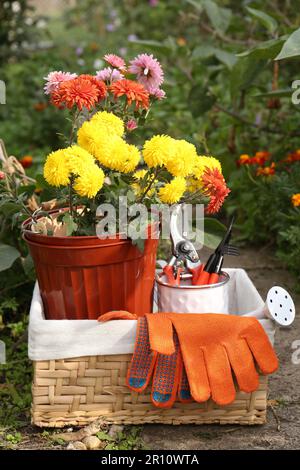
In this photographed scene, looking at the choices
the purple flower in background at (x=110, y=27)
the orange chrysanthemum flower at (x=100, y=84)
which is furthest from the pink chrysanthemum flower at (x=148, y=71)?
the purple flower in background at (x=110, y=27)

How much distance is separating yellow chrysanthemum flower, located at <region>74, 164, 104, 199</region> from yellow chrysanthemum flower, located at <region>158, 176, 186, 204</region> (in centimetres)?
16

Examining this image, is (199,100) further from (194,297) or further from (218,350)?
(218,350)

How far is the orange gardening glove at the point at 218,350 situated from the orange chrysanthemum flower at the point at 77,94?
1.73 ft

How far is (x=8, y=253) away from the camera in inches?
83.4

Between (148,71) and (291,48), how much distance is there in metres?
0.40

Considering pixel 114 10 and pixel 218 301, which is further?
pixel 114 10

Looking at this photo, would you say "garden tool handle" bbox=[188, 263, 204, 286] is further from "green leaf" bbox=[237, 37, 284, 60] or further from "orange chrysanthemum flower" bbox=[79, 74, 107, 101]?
"green leaf" bbox=[237, 37, 284, 60]

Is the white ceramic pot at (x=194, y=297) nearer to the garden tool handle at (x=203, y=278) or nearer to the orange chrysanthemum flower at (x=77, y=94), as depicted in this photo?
the garden tool handle at (x=203, y=278)

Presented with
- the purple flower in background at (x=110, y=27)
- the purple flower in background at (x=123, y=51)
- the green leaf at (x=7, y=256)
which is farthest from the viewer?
the purple flower in background at (x=110, y=27)

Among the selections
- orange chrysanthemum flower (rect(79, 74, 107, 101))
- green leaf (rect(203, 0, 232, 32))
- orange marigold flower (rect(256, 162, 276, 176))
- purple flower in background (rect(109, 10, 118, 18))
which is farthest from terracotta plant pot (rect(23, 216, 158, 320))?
purple flower in background (rect(109, 10, 118, 18))

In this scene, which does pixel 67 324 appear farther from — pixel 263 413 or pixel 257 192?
pixel 257 192

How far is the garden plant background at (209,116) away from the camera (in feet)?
7.45

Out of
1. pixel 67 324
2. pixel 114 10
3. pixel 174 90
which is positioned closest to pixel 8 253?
pixel 67 324

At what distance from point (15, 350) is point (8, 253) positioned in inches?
13.2
